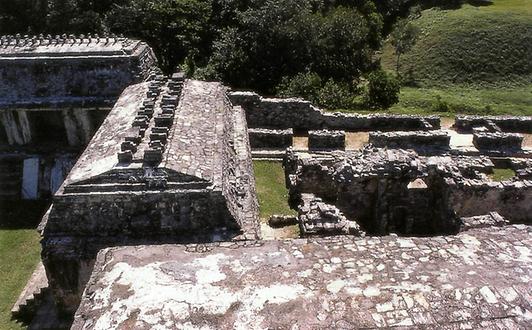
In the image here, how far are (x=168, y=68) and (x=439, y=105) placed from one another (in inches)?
662

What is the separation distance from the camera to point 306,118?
81.3 ft

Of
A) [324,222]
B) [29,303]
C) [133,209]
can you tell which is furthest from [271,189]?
[29,303]

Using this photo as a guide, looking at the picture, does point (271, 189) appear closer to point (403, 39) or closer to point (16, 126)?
point (16, 126)

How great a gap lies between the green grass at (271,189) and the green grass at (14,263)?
7469mm

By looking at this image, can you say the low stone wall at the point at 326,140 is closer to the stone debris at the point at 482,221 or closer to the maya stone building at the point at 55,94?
the maya stone building at the point at 55,94

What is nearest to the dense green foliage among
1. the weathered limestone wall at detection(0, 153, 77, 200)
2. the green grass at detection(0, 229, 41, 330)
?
the weathered limestone wall at detection(0, 153, 77, 200)

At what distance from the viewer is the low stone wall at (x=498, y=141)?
22672mm

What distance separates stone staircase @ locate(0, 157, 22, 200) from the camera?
19.9 metres

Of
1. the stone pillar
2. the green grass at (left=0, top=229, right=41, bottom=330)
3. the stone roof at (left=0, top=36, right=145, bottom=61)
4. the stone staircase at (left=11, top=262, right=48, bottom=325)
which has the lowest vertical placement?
the green grass at (left=0, top=229, right=41, bottom=330)

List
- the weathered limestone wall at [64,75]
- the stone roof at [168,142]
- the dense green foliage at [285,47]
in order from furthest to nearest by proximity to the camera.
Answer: the dense green foliage at [285,47]
the weathered limestone wall at [64,75]
the stone roof at [168,142]

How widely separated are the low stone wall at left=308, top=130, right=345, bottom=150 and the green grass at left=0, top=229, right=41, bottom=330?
1146 centimetres

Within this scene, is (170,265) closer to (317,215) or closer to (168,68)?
(317,215)

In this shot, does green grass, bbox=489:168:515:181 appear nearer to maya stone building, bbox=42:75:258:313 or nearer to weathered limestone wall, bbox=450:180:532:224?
weathered limestone wall, bbox=450:180:532:224

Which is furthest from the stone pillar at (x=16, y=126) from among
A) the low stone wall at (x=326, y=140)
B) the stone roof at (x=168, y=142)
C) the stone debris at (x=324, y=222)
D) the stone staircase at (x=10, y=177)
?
the stone debris at (x=324, y=222)
